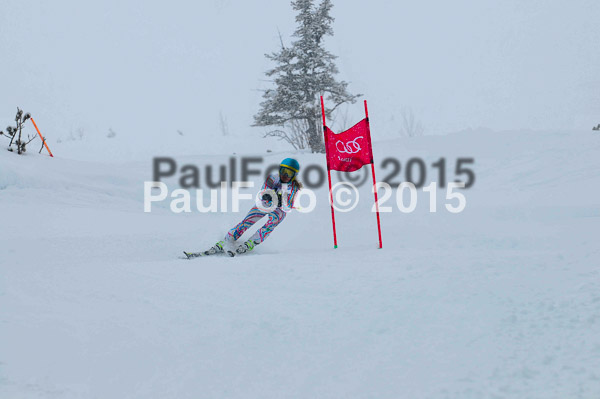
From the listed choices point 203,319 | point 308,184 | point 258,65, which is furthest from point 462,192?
point 258,65

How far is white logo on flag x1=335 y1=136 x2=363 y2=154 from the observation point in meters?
5.75

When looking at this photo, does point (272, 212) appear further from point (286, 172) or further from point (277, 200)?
point (286, 172)

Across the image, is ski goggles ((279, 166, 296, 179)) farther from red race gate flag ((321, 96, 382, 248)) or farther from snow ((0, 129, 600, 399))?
snow ((0, 129, 600, 399))

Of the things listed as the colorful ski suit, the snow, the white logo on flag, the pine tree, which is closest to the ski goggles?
the colorful ski suit

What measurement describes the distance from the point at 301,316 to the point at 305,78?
14.9m

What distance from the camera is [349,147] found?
5.77 meters

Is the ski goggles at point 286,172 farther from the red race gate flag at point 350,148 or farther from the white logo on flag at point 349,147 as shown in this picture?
the white logo on flag at point 349,147

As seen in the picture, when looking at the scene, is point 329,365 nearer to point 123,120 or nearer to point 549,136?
Result: point 549,136

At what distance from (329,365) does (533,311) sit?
1.26 m

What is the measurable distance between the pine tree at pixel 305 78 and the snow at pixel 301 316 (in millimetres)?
11550

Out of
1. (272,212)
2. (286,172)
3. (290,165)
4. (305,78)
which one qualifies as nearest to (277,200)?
(272,212)

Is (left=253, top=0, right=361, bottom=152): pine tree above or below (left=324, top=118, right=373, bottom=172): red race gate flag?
above

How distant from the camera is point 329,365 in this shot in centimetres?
204

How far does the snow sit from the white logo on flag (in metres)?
1.36
